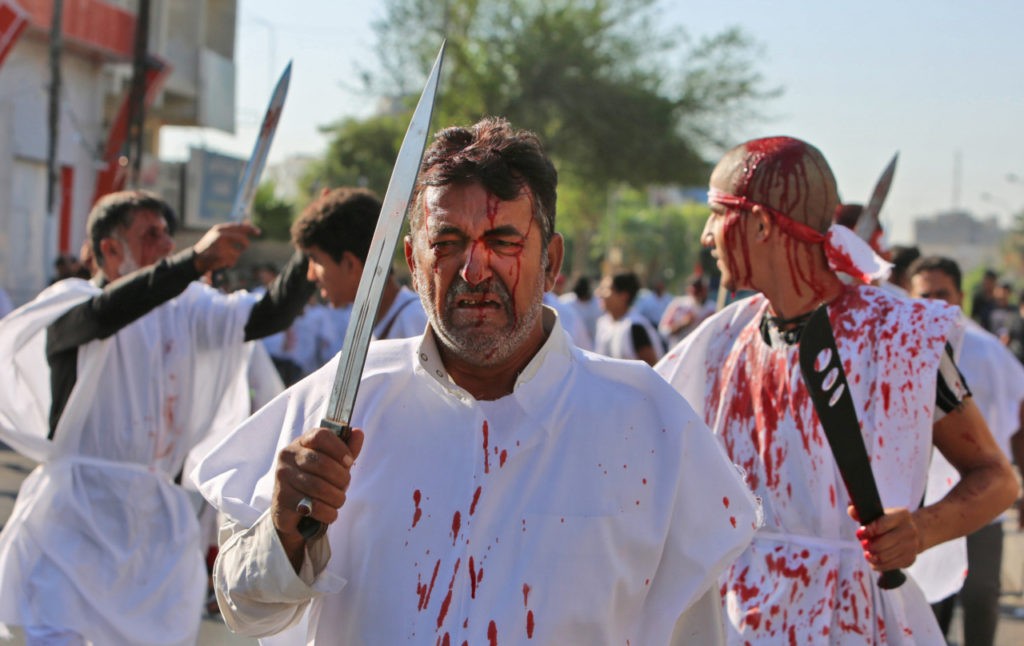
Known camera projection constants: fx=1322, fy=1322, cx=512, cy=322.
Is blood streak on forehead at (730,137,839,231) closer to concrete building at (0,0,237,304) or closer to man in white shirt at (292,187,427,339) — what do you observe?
man in white shirt at (292,187,427,339)

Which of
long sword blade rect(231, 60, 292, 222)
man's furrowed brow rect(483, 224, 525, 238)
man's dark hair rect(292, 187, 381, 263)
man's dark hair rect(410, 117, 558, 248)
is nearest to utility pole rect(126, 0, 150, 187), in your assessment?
man's dark hair rect(292, 187, 381, 263)

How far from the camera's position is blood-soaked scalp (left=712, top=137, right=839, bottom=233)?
3.36 m

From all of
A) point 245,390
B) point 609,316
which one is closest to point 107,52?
point 609,316

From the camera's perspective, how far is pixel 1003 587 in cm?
873

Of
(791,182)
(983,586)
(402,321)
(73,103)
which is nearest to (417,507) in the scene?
(791,182)

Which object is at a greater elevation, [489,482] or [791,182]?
[791,182]

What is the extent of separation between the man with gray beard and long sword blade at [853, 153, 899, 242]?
228 cm

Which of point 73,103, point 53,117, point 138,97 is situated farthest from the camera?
point 73,103

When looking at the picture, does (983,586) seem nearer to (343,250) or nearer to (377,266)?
(343,250)

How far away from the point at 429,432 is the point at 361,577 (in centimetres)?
28

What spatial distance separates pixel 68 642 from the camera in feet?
14.8

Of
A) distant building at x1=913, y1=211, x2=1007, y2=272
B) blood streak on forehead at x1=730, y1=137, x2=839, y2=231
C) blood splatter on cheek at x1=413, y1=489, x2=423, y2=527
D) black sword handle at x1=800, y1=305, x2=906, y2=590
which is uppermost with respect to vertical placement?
blood streak on forehead at x1=730, y1=137, x2=839, y2=231

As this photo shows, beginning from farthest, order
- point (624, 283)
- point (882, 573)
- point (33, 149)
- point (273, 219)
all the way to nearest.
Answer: point (273, 219), point (33, 149), point (624, 283), point (882, 573)

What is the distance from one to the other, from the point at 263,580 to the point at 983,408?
16.5ft
